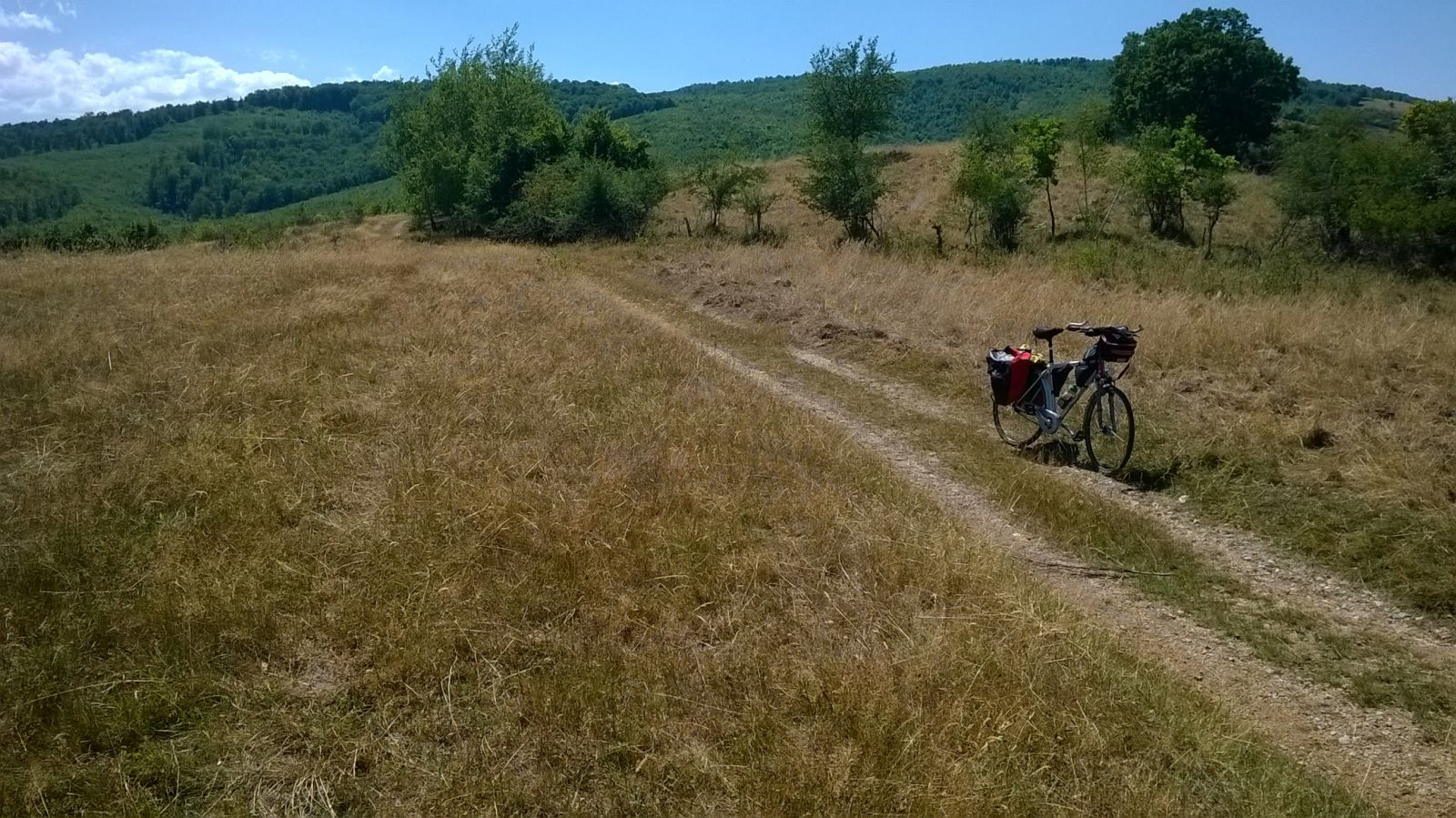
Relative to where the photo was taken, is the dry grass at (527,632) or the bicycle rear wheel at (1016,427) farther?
the bicycle rear wheel at (1016,427)

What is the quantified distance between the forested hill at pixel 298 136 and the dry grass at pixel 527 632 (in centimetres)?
6129

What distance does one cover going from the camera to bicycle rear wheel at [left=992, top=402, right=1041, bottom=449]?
27.1ft

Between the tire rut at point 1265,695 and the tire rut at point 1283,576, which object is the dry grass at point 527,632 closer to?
the tire rut at point 1265,695

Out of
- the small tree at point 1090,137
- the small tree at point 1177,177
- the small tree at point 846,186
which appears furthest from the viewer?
the small tree at point 1090,137

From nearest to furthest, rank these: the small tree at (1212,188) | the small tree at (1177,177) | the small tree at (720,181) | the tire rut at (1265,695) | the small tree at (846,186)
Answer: the tire rut at (1265,695) < the small tree at (1212,188) < the small tree at (846,186) < the small tree at (1177,177) < the small tree at (720,181)

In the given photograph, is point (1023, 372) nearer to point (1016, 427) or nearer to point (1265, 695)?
point (1016, 427)

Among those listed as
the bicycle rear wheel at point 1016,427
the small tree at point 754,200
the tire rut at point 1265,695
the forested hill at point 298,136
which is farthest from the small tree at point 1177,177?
the forested hill at point 298,136

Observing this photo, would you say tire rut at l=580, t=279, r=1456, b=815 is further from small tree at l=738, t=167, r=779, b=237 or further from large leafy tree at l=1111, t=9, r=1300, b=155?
large leafy tree at l=1111, t=9, r=1300, b=155

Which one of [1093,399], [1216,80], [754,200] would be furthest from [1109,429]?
[1216,80]

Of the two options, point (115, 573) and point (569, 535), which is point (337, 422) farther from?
point (569, 535)

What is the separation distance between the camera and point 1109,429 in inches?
290

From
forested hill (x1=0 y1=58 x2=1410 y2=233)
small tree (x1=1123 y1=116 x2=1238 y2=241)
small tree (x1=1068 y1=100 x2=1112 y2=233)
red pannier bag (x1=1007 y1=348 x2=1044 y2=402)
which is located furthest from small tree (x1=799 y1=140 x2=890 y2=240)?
forested hill (x1=0 y1=58 x2=1410 y2=233)

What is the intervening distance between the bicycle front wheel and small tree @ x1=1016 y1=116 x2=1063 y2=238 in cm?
2483

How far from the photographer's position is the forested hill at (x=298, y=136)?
280ft
